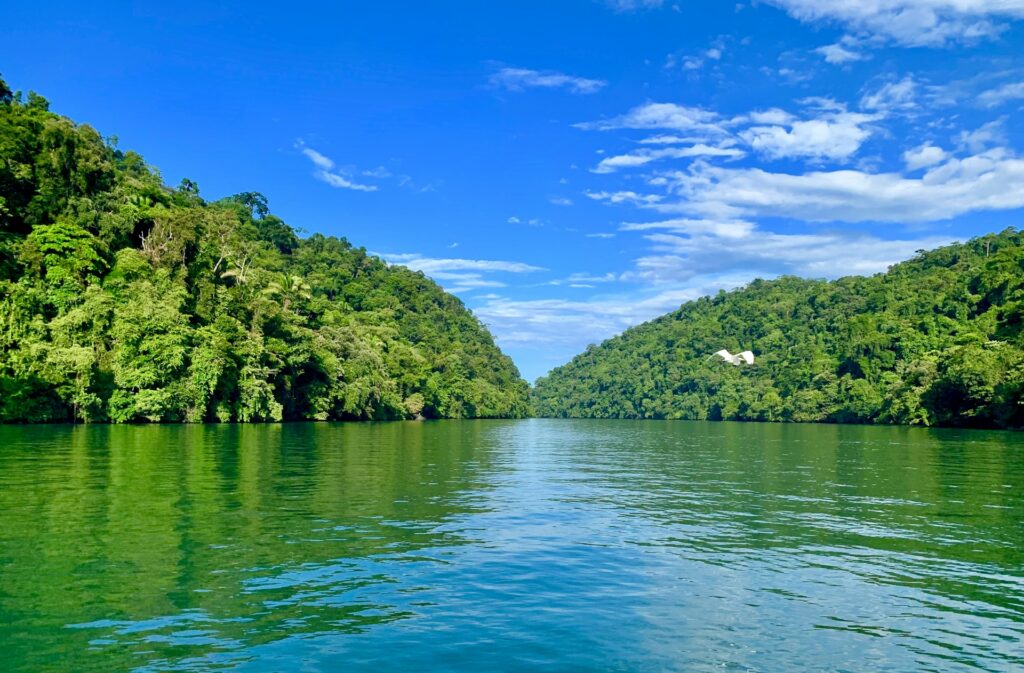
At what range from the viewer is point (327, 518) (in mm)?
20969

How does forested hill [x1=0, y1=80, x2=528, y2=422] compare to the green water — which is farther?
forested hill [x1=0, y1=80, x2=528, y2=422]

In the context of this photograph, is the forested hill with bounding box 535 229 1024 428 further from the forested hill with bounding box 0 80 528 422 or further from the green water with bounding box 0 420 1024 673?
the forested hill with bounding box 0 80 528 422

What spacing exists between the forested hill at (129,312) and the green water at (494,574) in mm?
43357

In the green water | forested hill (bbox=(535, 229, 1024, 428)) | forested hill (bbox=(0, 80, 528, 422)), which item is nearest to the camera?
the green water

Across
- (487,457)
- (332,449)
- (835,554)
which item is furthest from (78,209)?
(835,554)

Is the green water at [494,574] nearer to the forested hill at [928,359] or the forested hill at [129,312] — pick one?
the forested hill at [129,312]

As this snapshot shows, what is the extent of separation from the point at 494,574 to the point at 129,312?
6954 cm

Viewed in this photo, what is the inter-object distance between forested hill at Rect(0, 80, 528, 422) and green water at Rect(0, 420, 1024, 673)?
4336 cm

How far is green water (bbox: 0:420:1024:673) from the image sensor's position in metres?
10.6

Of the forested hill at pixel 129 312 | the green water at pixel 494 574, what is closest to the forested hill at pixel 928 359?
the green water at pixel 494 574

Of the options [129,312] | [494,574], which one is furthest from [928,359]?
Answer: [494,574]

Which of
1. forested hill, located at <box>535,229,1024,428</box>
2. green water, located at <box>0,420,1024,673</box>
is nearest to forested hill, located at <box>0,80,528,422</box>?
green water, located at <box>0,420,1024,673</box>

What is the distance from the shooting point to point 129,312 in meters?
72.6

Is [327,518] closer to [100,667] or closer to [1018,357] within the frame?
[100,667]
